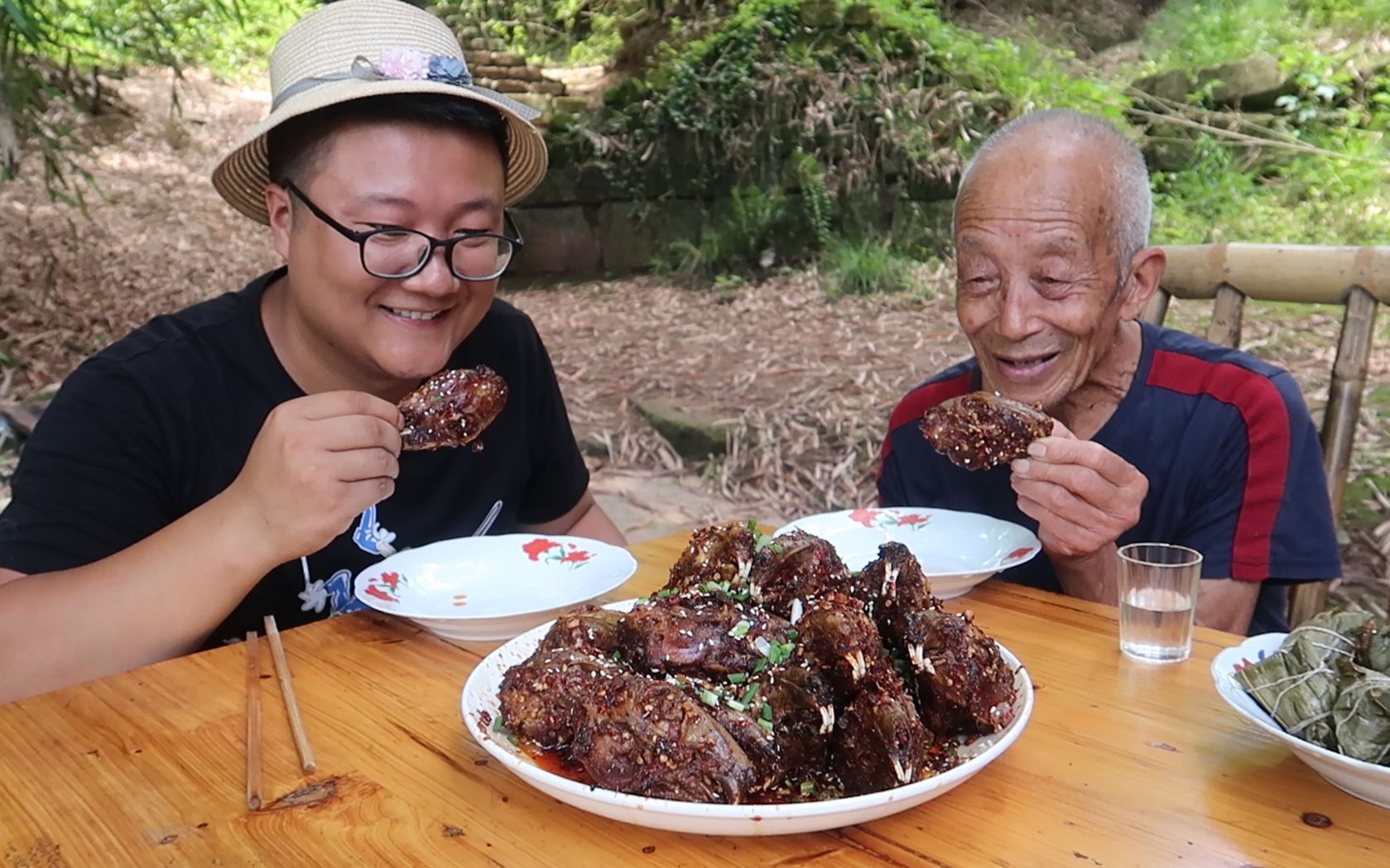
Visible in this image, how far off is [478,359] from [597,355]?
5.37 metres

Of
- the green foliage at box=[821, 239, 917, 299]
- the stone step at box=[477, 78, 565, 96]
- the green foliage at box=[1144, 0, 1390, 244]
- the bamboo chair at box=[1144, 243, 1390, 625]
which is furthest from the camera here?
the stone step at box=[477, 78, 565, 96]

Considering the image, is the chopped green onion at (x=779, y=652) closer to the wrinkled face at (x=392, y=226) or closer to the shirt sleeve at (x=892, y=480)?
the wrinkled face at (x=392, y=226)

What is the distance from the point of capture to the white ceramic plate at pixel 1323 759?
127 cm

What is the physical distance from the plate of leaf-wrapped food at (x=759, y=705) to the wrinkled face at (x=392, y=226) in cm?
88

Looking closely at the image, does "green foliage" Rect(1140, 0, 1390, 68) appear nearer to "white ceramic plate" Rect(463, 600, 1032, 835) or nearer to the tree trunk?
the tree trunk

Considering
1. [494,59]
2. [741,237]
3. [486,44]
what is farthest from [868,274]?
[486,44]

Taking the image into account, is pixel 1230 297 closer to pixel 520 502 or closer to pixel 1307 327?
pixel 520 502

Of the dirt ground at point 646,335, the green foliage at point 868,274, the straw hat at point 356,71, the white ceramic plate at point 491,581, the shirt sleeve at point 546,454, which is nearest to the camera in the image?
the white ceramic plate at point 491,581

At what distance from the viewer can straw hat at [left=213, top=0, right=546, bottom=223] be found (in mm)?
2221

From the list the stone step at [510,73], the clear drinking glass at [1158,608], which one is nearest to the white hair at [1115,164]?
the clear drinking glass at [1158,608]

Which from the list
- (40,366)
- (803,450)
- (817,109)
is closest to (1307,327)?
(803,450)

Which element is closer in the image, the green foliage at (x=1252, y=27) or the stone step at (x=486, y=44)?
the green foliage at (x=1252, y=27)

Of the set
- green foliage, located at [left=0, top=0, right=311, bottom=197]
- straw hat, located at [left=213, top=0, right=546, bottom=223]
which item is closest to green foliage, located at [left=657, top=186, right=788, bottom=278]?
green foliage, located at [left=0, top=0, right=311, bottom=197]

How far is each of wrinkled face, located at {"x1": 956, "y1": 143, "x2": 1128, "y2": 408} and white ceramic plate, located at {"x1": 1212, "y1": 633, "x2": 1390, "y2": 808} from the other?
116 cm
